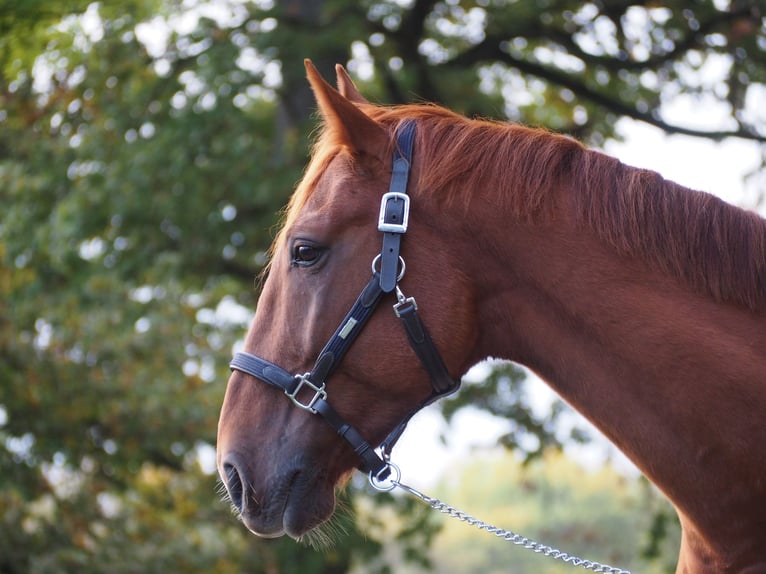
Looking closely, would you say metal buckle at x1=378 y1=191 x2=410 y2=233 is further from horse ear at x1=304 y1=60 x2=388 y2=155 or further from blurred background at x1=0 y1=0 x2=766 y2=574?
blurred background at x1=0 y1=0 x2=766 y2=574

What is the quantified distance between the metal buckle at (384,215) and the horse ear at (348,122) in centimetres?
18

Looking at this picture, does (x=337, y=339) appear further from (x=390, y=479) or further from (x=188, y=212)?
(x=188, y=212)

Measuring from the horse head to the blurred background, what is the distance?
5.04 meters

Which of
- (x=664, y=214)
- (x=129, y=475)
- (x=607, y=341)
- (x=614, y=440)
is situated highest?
(x=664, y=214)

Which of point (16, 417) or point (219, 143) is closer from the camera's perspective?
point (219, 143)

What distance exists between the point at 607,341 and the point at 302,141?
6446 mm

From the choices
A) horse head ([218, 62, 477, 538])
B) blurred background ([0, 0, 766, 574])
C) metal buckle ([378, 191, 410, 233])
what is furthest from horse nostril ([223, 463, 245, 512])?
blurred background ([0, 0, 766, 574])

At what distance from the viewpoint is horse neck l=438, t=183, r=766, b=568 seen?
2.51m

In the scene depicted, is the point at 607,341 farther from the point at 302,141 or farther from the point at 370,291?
the point at 302,141

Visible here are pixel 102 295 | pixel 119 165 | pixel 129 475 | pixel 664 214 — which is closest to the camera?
pixel 664 214

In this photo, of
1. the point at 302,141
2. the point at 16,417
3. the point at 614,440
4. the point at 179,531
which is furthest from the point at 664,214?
the point at 179,531

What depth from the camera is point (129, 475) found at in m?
10.1

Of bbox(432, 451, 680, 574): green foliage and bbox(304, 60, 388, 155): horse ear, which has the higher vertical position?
bbox(304, 60, 388, 155): horse ear

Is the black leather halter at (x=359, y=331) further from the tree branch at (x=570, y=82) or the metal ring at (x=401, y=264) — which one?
the tree branch at (x=570, y=82)
